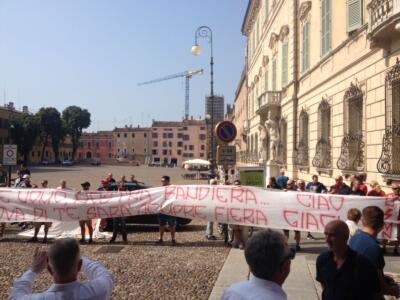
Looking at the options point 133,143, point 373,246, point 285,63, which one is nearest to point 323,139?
point 285,63

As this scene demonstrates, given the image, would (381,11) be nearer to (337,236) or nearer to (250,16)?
(337,236)

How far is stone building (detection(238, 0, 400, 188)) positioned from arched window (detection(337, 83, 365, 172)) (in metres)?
0.03

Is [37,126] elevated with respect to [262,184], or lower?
elevated

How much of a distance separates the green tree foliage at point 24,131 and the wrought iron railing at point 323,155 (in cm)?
7777

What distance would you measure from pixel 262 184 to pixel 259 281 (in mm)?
10711

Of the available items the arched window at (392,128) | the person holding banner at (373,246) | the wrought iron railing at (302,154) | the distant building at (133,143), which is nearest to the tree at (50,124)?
the distant building at (133,143)

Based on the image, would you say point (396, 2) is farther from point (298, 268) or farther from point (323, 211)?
point (298, 268)

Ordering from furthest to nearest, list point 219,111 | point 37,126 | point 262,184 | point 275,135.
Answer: point 219,111 → point 37,126 → point 275,135 → point 262,184

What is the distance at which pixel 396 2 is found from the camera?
397 inches

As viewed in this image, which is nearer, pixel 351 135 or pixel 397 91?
pixel 397 91

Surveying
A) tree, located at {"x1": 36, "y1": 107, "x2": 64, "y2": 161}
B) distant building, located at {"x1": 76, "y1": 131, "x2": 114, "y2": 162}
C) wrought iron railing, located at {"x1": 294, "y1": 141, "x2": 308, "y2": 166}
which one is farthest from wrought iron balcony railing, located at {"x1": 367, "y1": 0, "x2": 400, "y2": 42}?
distant building, located at {"x1": 76, "y1": 131, "x2": 114, "y2": 162}

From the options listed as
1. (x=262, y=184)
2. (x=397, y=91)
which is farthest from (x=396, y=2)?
(x=262, y=184)

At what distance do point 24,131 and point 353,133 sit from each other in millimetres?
82985

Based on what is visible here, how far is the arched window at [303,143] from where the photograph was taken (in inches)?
806
